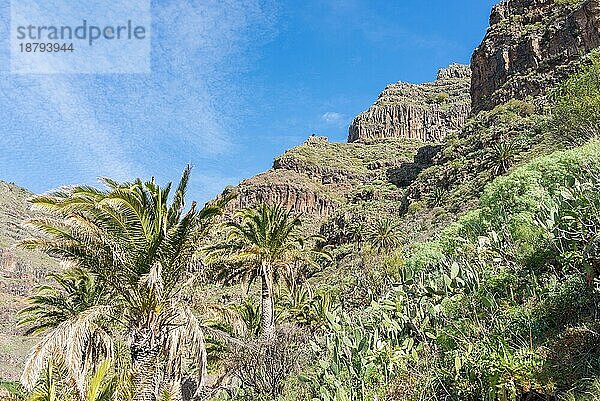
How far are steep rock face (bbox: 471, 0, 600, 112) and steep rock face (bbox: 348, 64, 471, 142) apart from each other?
70681mm

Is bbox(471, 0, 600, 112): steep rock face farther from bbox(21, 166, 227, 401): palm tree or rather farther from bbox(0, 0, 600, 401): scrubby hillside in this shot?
bbox(21, 166, 227, 401): palm tree

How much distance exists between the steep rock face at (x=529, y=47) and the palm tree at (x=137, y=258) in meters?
40.0

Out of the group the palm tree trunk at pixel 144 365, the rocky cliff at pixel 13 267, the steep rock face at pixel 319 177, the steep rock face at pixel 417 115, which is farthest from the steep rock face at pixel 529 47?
the steep rock face at pixel 417 115

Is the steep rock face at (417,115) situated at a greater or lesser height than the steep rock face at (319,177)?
greater

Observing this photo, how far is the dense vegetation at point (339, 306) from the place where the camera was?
18.1ft

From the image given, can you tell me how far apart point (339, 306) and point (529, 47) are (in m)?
46.2

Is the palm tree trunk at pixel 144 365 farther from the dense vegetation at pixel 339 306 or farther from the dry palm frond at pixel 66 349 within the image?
the dry palm frond at pixel 66 349

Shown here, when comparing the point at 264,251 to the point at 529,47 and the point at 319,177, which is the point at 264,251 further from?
the point at 319,177

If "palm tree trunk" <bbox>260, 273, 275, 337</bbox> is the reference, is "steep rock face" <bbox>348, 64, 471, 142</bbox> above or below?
above

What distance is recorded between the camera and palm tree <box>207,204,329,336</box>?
20.3 meters

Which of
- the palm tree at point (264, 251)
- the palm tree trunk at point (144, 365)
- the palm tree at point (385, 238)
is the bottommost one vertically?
the palm tree trunk at point (144, 365)

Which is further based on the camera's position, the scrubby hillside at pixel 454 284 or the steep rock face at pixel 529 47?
the steep rock face at pixel 529 47

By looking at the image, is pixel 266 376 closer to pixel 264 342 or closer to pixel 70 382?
pixel 264 342

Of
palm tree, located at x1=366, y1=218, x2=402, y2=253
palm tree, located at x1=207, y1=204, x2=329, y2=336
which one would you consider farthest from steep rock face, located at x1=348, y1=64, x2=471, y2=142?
palm tree, located at x1=207, y1=204, x2=329, y2=336
